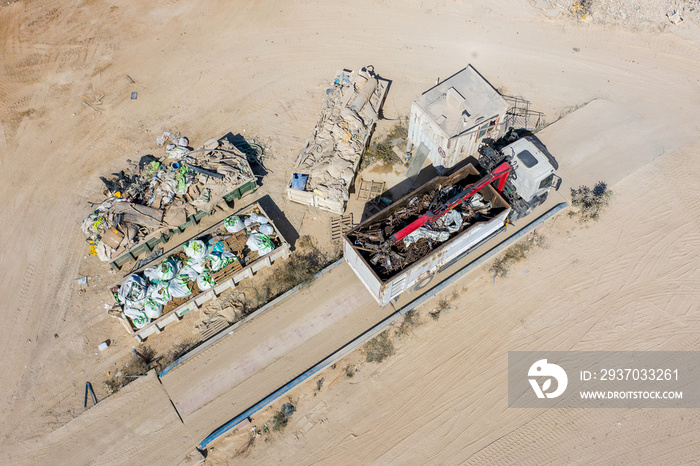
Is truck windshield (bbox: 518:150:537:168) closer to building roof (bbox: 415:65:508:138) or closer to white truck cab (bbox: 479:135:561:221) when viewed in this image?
white truck cab (bbox: 479:135:561:221)

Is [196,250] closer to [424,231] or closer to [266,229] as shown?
[266,229]

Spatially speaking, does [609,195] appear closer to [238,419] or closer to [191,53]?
[238,419]

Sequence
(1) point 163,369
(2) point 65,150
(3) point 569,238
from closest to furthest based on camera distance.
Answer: (1) point 163,369 < (3) point 569,238 < (2) point 65,150

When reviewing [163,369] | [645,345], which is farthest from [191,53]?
[645,345]

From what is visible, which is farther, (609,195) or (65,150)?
(65,150)

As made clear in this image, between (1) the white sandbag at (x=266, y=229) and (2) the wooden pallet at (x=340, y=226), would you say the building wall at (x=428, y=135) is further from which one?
(1) the white sandbag at (x=266, y=229)

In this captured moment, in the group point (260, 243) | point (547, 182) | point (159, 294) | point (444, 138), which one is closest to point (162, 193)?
point (159, 294)
